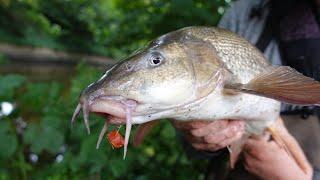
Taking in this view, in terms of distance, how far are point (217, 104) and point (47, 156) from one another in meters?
1.86

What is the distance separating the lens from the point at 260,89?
159 cm

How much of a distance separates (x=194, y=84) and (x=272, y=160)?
75 cm

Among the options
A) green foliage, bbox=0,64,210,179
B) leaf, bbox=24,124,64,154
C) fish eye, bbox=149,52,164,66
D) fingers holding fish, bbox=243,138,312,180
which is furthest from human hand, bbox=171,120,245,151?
leaf, bbox=24,124,64,154

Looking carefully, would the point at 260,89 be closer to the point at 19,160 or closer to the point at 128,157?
the point at 128,157

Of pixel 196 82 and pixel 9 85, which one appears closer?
pixel 196 82

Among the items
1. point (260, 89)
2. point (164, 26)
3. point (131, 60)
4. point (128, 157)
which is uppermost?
point (164, 26)

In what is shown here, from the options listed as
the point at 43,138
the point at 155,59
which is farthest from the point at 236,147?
the point at 43,138

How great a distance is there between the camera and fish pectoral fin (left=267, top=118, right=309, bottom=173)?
1963 millimetres

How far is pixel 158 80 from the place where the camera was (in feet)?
4.85

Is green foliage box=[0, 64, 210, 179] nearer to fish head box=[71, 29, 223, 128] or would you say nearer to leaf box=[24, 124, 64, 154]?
leaf box=[24, 124, 64, 154]

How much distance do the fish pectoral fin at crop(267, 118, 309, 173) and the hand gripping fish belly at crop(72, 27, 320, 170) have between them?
0.15 meters

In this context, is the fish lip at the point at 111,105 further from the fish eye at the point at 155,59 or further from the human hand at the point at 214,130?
the human hand at the point at 214,130

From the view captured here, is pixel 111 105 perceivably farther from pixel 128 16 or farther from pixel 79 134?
pixel 128 16

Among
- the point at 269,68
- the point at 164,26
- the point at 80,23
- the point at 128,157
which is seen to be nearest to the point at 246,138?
the point at 269,68
